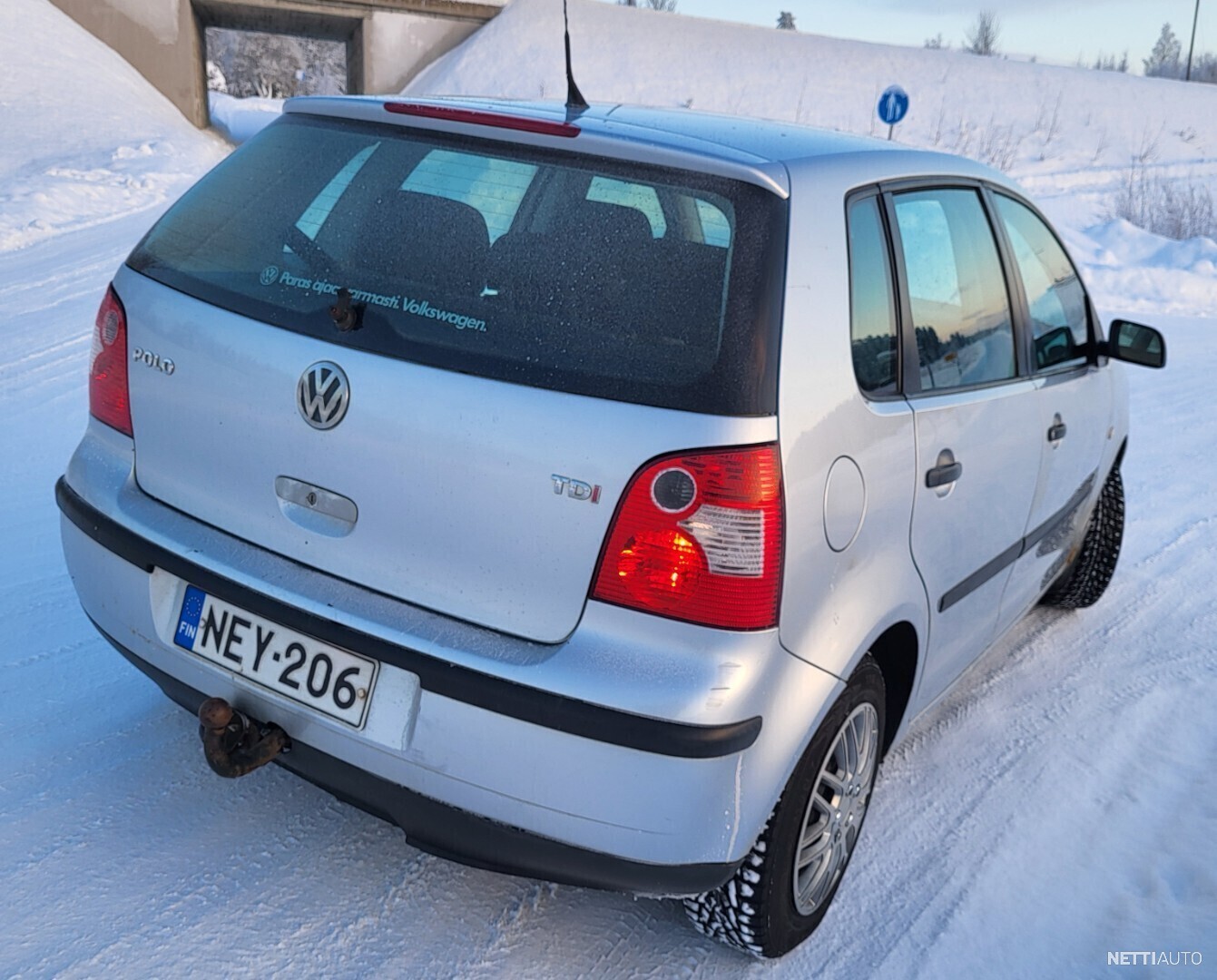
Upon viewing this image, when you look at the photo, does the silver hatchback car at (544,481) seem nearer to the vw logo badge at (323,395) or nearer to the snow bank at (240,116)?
the vw logo badge at (323,395)

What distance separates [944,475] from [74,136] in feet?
57.0

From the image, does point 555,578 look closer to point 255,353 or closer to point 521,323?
point 521,323

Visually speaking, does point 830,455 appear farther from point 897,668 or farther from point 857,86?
point 857,86

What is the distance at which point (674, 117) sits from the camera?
2.68 meters

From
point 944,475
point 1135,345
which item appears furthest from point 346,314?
point 1135,345

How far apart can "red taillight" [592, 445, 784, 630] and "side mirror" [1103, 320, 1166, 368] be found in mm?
2288

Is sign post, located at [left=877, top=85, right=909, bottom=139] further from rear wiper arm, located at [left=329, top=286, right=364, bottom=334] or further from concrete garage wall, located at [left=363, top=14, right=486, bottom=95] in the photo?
concrete garage wall, located at [left=363, top=14, right=486, bottom=95]

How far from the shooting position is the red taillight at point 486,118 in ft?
7.75

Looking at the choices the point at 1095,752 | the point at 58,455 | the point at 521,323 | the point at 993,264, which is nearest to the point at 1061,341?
the point at 993,264

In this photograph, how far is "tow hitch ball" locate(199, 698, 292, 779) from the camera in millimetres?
2236

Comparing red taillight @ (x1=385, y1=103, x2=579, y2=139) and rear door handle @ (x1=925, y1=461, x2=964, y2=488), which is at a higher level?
red taillight @ (x1=385, y1=103, x2=579, y2=139)

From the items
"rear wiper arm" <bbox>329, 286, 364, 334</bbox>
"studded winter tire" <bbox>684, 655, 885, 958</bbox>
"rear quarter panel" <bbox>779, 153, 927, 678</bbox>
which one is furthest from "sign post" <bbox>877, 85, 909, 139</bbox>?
"rear wiper arm" <bbox>329, 286, 364, 334</bbox>

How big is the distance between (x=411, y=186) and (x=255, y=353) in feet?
1.56

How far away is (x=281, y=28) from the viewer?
28938 mm
